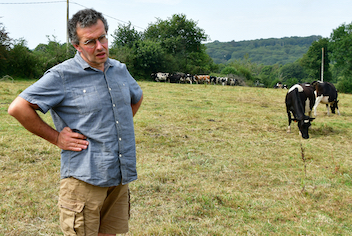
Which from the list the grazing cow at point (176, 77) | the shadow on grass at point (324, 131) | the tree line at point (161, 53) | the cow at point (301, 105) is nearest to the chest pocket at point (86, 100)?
the cow at point (301, 105)

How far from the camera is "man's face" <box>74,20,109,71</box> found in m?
1.89

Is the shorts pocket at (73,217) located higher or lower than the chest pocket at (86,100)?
lower

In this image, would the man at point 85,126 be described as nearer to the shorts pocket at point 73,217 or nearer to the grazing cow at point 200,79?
the shorts pocket at point 73,217

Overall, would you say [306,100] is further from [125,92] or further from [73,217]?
[73,217]

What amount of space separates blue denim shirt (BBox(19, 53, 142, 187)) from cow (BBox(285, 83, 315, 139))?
6.95m

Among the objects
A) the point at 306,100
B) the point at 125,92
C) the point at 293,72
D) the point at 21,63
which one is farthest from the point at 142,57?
the point at 293,72

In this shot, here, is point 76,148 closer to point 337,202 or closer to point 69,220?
point 69,220

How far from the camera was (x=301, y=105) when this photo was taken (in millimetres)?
8391

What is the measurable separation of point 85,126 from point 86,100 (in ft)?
0.52

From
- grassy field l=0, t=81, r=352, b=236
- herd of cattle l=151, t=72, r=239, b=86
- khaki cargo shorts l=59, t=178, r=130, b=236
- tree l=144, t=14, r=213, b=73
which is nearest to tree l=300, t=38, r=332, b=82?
tree l=144, t=14, r=213, b=73

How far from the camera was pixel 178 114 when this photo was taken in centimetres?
1005

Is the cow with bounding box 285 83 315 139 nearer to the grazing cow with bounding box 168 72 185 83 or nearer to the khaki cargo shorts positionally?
the khaki cargo shorts

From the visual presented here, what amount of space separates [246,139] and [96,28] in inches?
234

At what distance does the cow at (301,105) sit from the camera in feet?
26.2
